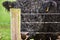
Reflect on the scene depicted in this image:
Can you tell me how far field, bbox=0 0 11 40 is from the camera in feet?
8.02

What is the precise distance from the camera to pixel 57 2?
236 cm

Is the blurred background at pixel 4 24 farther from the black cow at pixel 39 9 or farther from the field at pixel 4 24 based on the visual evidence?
the black cow at pixel 39 9

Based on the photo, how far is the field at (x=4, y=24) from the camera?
2.44m

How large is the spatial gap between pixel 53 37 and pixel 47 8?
1.47ft

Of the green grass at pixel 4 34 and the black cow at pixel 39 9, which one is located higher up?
the black cow at pixel 39 9

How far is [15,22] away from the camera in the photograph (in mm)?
1700

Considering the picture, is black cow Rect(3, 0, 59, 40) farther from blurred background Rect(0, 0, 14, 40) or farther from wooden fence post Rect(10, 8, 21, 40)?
wooden fence post Rect(10, 8, 21, 40)

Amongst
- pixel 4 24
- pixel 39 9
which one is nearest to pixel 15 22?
pixel 39 9

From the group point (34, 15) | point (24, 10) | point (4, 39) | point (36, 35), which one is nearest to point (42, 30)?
point (36, 35)

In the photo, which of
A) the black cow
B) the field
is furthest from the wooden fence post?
the field

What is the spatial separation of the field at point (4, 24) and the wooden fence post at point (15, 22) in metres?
0.72

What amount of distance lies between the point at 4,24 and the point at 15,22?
2.92ft

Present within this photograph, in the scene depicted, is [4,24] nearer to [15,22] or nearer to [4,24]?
[4,24]

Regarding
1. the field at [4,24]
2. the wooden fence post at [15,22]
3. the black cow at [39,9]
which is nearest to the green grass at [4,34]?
the field at [4,24]
